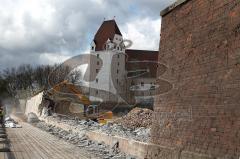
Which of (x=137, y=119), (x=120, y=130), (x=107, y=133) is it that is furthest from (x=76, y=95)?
(x=107, y=133)

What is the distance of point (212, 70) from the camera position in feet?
26.7

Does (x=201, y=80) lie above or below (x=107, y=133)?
above

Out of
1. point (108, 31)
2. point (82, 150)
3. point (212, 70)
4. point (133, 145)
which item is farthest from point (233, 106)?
point (108, 31)

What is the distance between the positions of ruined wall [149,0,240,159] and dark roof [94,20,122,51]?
7594cm

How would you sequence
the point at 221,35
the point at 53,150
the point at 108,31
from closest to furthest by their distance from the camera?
1. the point at 221,35
2. the point at 53,150
3. the point at 108,31

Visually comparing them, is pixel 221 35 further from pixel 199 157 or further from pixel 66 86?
pixel 66 86

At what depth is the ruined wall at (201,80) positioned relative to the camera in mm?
7430

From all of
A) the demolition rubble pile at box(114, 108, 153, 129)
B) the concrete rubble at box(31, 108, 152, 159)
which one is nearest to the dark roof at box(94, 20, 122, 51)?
the concrete rubble at box(31, 108, 152, 159)

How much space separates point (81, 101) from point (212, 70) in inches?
1182

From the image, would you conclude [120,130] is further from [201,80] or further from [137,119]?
[201,80]

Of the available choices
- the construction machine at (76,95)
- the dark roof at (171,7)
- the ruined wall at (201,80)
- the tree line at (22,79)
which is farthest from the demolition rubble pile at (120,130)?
the tree line at (22,79)

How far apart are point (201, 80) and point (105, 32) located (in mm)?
83688

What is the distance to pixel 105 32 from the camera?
91500 millimetres

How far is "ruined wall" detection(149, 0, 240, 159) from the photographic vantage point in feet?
24.4
